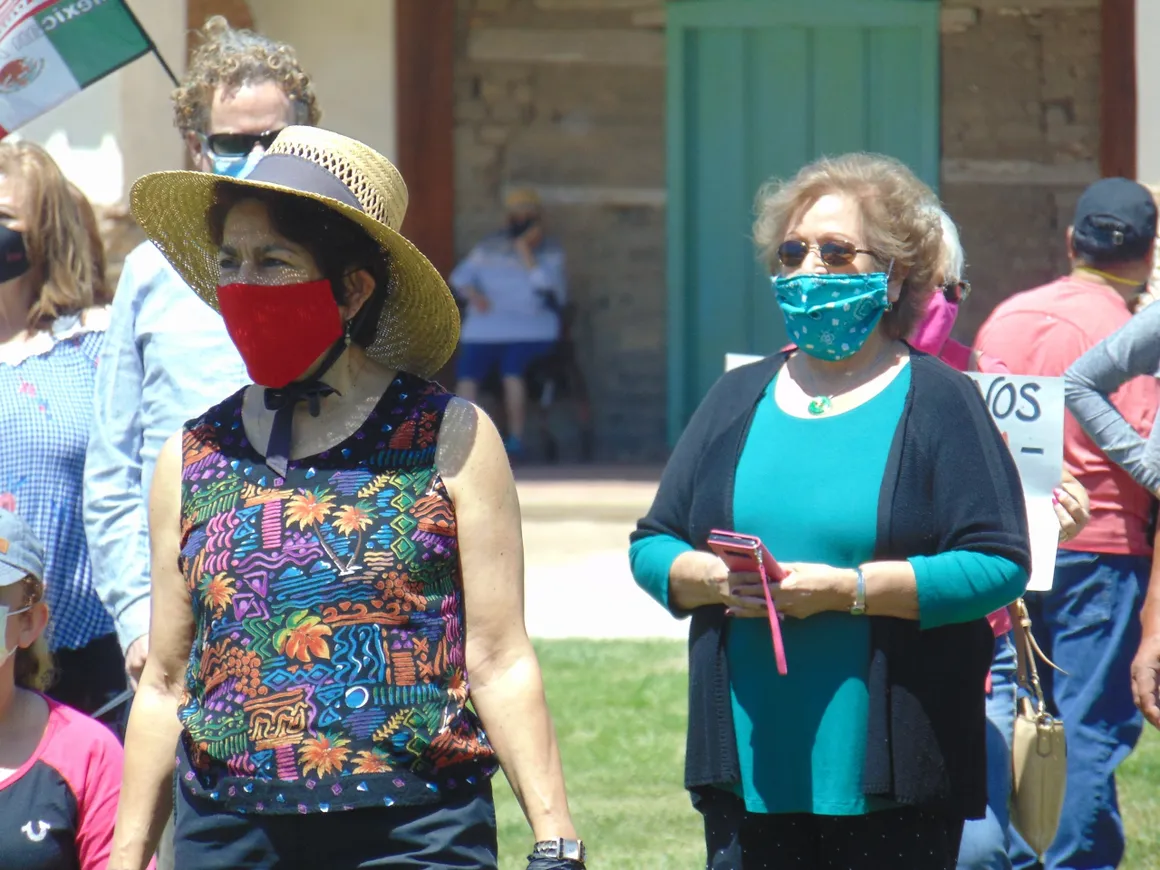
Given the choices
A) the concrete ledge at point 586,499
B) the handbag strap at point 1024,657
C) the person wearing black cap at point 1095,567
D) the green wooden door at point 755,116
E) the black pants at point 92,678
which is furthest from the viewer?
the green wooden door at point 755,116

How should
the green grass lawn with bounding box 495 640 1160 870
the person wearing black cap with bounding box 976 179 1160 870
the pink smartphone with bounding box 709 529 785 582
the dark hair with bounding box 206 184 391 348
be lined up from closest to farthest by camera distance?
the dark hair with bounding box 206 184 391 348 → the pink smartphone with bounding box 709 529 785 582 → the person wearing black cap with bounding box 976 179 1160 870 → the green grass lawn with bounding box 495 640 1160 870

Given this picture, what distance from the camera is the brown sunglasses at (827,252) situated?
3184 mm

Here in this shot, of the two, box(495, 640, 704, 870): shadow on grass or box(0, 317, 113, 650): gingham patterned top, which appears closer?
box(0, 317, 113, 650): gingham patterned top

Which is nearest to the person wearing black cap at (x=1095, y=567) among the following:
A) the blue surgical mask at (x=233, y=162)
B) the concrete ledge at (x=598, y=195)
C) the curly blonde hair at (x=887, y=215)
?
the curly blonde hair at (x=887, y=215)

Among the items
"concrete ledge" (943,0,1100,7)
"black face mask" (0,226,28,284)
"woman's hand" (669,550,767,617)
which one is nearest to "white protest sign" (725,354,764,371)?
"woman's hand" (669,550,767,617)

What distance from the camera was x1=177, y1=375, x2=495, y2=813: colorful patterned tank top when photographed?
2.53 m

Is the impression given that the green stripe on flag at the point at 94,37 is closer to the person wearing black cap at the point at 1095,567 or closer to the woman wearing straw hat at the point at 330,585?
the woman wearing straw hat at the point at 330,585

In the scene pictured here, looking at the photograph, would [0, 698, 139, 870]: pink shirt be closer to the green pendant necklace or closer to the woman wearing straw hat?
the woman wearing straw hat

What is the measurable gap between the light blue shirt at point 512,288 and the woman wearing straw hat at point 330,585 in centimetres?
854

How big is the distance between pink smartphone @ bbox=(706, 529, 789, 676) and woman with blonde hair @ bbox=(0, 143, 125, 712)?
150 centimetres

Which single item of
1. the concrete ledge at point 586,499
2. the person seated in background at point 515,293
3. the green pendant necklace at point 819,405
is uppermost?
the green pendant necklace at point 819,405

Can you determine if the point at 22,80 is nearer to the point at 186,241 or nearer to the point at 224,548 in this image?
the point at 186,241

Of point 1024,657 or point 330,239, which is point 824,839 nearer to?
point 1024,657

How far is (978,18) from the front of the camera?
11281 millimetres
